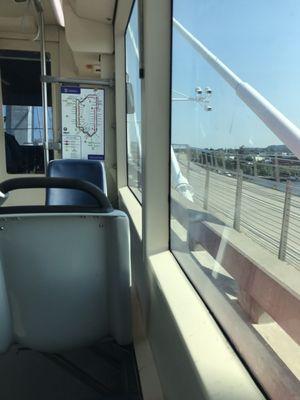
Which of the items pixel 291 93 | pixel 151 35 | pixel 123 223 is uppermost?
pixel 151 35

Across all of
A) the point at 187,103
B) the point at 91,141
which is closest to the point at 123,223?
the point at 187,103

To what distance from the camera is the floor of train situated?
1429 millimetres

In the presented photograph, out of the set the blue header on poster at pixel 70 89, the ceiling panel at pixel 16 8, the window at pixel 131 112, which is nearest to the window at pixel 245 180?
the window at pixel 131 112

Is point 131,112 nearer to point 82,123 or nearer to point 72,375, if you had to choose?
point 82,123

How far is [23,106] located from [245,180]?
12.7 ft

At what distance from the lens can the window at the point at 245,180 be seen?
0.72m

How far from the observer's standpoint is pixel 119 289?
133 centimetres

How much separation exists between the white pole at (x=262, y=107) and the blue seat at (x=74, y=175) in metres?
1.49

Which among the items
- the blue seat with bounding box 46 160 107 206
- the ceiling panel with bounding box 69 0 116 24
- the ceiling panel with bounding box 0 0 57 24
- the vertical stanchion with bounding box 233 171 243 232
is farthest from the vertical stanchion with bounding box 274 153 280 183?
the ceiling panel with bounding box 0 0 57 24

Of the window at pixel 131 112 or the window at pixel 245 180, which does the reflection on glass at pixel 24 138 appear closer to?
the window at pixel 131 112

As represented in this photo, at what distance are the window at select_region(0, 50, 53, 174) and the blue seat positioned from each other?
1.84 meters

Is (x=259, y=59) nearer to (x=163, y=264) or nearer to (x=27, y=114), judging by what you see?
(x=163, y=264)

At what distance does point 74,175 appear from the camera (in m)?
2.51

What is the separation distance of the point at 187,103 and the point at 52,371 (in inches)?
52.5
